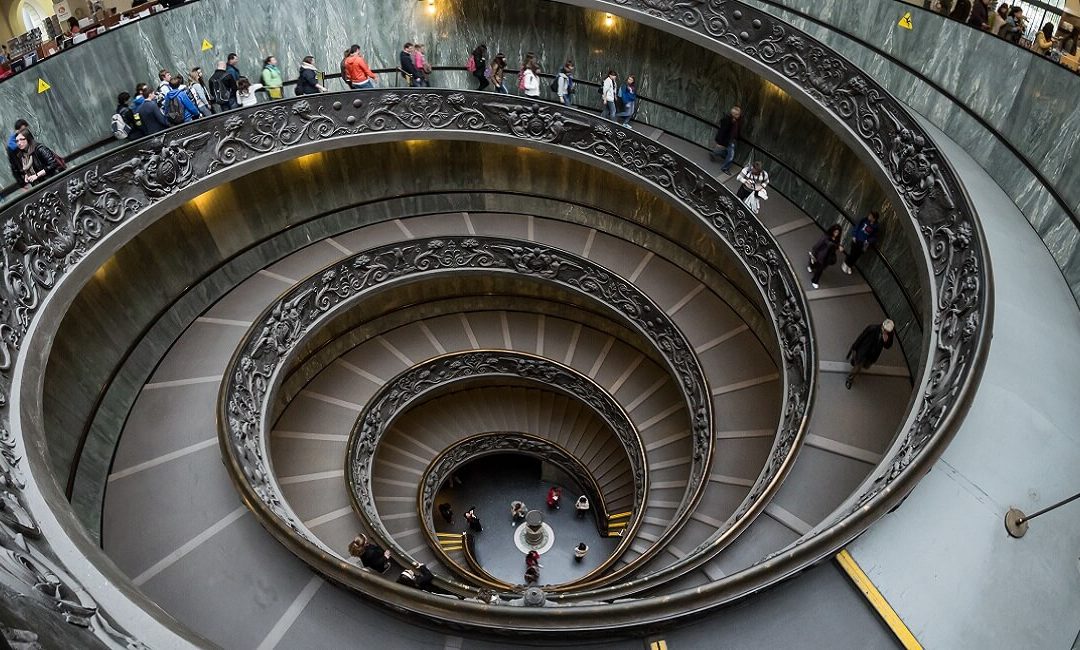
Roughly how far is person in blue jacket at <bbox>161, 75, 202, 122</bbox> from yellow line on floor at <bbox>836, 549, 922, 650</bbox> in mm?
12456

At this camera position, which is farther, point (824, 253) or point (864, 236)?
point (824, 253)

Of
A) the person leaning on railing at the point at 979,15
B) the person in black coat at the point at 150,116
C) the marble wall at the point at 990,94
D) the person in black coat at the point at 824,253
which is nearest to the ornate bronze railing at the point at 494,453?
the person in black coat at the point at 824,253

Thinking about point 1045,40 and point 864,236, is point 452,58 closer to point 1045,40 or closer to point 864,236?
point 864,236

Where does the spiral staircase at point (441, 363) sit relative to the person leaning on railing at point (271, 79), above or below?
below

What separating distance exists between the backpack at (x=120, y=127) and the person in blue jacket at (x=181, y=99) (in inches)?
27.4

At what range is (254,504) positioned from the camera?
8.63 m

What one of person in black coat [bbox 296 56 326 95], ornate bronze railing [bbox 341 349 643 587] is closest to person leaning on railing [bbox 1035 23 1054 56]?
ornate bronze railing [bbox 341 349 643 587]

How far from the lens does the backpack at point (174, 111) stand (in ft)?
39.4

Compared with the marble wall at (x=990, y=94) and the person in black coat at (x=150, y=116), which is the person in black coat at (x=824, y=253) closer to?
the marble wall at (x=990, y=94)

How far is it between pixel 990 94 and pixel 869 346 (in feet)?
16.2

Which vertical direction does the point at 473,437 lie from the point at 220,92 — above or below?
below

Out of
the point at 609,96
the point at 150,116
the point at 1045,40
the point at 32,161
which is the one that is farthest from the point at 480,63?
the point at 1045,40

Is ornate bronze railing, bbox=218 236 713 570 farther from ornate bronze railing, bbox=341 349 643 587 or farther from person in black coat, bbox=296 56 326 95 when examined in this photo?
person in black coat, bbox=296 56 326 95

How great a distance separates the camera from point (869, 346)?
31.7 ft
